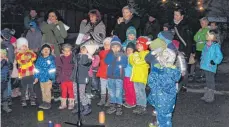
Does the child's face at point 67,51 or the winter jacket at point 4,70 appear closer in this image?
the winter jacket at point 4,70

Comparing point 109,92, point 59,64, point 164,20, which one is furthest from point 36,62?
point 164,20

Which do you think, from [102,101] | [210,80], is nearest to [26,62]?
[102,101]

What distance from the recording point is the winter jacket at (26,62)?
7.34 metres

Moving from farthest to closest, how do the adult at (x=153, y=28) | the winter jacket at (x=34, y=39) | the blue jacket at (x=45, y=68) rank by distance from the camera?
the adult at (x=153, y=28)
the winter jacket at (x=34, y=39)
the blue jacket at (x=45, y=68)

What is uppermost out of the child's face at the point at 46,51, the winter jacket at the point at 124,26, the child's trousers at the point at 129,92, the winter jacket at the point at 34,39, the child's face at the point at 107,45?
the winter jacket at the point at 124,26

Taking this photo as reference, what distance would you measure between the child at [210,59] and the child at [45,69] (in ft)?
10.7

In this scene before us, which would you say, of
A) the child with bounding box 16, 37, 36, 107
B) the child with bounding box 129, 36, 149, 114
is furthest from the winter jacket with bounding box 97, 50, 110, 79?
the child with bounding box 16, 37, 36, 107

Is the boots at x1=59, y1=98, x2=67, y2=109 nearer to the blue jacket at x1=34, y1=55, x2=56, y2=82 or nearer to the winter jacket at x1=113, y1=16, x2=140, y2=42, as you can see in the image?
the blue jacket at x1=34, y1=55, x2=56, y2=82

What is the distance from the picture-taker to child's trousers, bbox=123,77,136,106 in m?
7.33

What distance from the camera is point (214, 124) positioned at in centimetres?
652

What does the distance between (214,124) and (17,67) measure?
4208mm

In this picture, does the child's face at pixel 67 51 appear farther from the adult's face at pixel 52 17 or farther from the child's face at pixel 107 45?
the adult's face at pixel 52 17

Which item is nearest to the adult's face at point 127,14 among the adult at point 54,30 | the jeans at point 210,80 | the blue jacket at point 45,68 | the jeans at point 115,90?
the adult at point 54,30

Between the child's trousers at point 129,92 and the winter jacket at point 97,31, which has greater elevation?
the winter jacket at point 97,31
